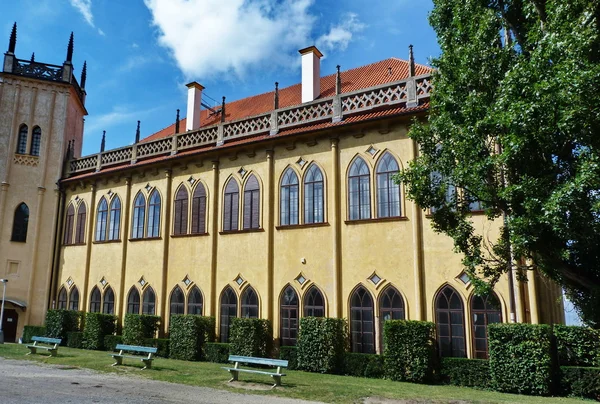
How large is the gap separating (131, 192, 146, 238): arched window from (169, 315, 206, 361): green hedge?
5.38 metres

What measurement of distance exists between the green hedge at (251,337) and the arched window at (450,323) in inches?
237

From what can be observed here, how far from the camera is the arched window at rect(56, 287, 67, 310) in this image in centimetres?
2447

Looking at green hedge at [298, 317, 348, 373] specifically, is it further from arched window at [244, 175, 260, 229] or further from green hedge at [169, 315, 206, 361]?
arched window at [244, 175, 260, 229]

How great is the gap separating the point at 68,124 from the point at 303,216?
1647 cm

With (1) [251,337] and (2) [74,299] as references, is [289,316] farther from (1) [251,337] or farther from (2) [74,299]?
(2) [74,299]

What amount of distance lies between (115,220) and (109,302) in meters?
3.83

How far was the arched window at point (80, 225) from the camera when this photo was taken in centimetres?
2463

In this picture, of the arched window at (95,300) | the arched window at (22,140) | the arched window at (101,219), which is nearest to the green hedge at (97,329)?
the arched window at (95,300)

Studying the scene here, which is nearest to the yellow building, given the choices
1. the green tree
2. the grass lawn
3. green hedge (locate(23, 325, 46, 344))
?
green hedge (locate(23, 325, 46, 344))

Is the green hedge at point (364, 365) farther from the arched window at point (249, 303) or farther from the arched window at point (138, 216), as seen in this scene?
the arched window at point (138, 216)

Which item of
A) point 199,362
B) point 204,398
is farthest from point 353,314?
point 204,398

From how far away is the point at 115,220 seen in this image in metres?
23.5

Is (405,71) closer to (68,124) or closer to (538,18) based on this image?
(538,18)

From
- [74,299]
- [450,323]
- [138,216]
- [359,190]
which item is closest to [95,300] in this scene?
[74,299]
